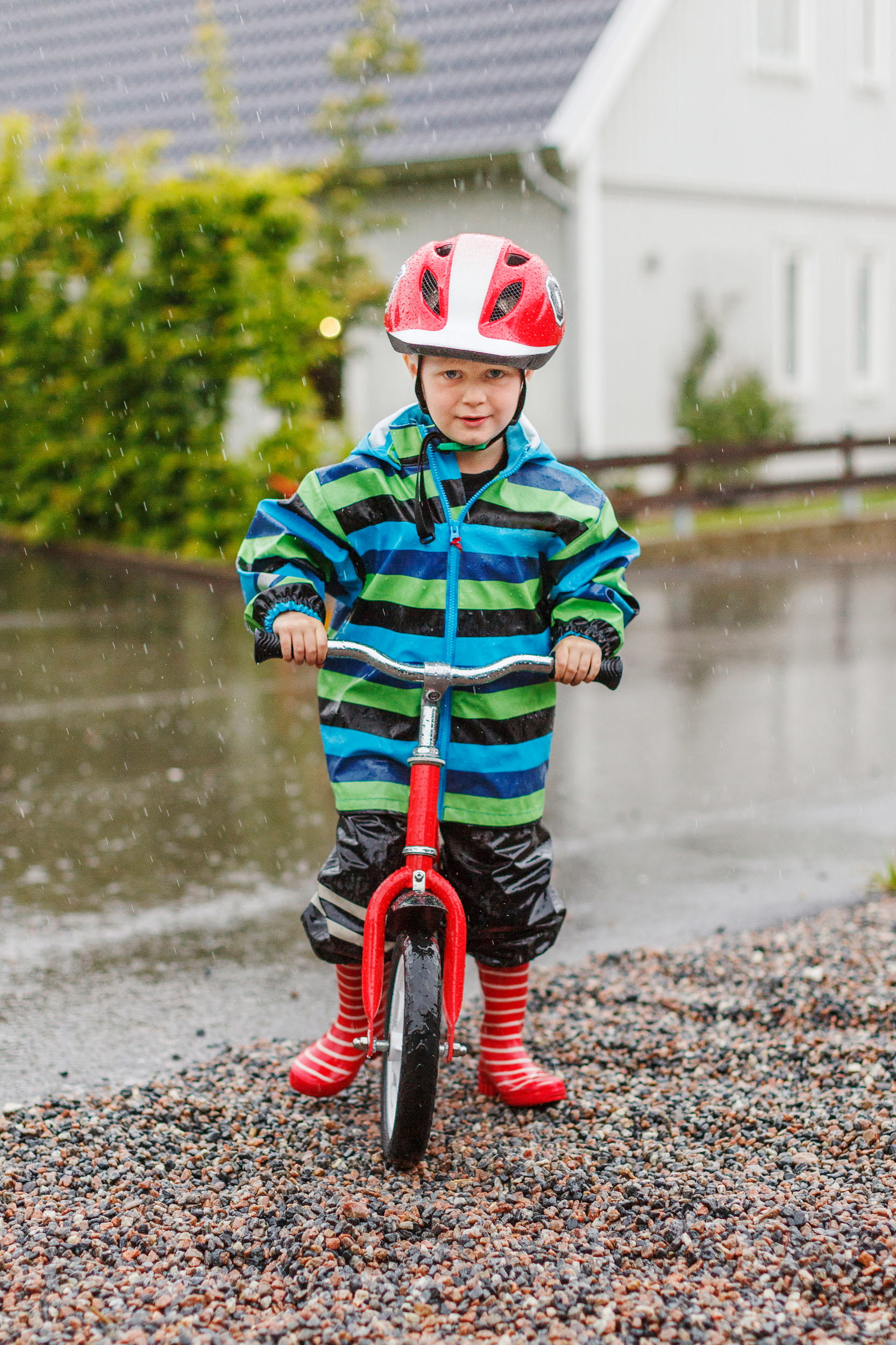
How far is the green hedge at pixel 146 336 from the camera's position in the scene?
12.2 meters

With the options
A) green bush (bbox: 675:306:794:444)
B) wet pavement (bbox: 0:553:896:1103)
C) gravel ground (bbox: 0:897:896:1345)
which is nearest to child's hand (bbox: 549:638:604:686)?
gravel ground (bbox: 0:897:896:1345)

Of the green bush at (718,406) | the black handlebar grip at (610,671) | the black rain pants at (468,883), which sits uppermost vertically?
the black handlebar grip at (610,671)

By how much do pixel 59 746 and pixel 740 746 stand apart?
2996mm

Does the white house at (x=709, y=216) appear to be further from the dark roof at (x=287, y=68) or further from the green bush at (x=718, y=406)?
the dark roof at (x=287, y=68)

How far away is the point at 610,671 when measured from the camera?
295cm

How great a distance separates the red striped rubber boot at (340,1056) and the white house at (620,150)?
38.5 feet

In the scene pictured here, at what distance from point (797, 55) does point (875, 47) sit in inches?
68.8

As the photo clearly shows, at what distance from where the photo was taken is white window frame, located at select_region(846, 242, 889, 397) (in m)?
19.7

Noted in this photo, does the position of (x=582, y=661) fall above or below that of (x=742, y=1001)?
above

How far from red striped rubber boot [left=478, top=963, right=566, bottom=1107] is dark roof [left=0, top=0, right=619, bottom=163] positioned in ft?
41.8

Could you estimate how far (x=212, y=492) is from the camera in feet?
40.6

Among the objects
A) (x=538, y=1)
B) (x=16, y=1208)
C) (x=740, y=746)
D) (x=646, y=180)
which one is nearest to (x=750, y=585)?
(x=740, y=746)

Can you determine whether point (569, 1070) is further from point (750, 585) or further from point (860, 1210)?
point (750, 585)

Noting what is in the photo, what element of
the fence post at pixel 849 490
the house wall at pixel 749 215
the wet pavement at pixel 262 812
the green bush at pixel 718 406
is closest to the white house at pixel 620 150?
the house wall at pixel 749 215
